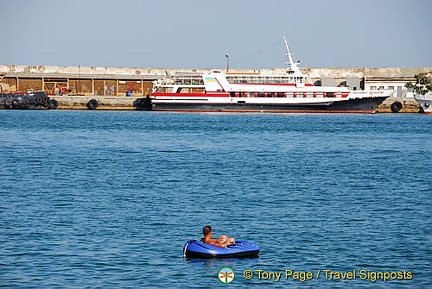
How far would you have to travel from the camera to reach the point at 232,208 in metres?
29.6

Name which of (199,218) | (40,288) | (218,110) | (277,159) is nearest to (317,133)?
(277,159)

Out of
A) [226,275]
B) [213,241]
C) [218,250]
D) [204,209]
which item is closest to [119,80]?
[204,209]

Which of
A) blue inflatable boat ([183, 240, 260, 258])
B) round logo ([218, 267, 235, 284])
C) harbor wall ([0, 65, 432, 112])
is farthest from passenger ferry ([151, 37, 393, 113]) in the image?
round logo ([218, 267, 235, 284])

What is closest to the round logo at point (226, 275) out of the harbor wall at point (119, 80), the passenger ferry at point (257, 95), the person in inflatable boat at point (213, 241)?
the person in inflatable boat at point (213, 241)

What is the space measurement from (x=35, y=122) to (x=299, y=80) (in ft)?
118

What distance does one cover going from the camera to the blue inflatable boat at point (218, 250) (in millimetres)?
21312

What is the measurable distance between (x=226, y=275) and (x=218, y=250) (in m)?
1.20

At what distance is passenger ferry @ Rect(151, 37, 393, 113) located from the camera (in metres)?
97.7

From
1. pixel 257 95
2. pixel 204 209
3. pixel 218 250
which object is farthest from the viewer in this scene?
pixel 257 95

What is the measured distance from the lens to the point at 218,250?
69.8 ft

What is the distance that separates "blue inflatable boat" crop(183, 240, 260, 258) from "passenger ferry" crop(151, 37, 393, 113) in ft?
251

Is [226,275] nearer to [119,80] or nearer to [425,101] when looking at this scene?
[425,101]

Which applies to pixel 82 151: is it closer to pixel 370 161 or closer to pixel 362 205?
pixel 370 161

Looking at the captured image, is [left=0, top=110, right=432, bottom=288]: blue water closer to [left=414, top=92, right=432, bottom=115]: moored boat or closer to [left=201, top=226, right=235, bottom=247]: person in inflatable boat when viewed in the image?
[left=201, top=226, right=235, bottom=247]: person in inflatable boat
